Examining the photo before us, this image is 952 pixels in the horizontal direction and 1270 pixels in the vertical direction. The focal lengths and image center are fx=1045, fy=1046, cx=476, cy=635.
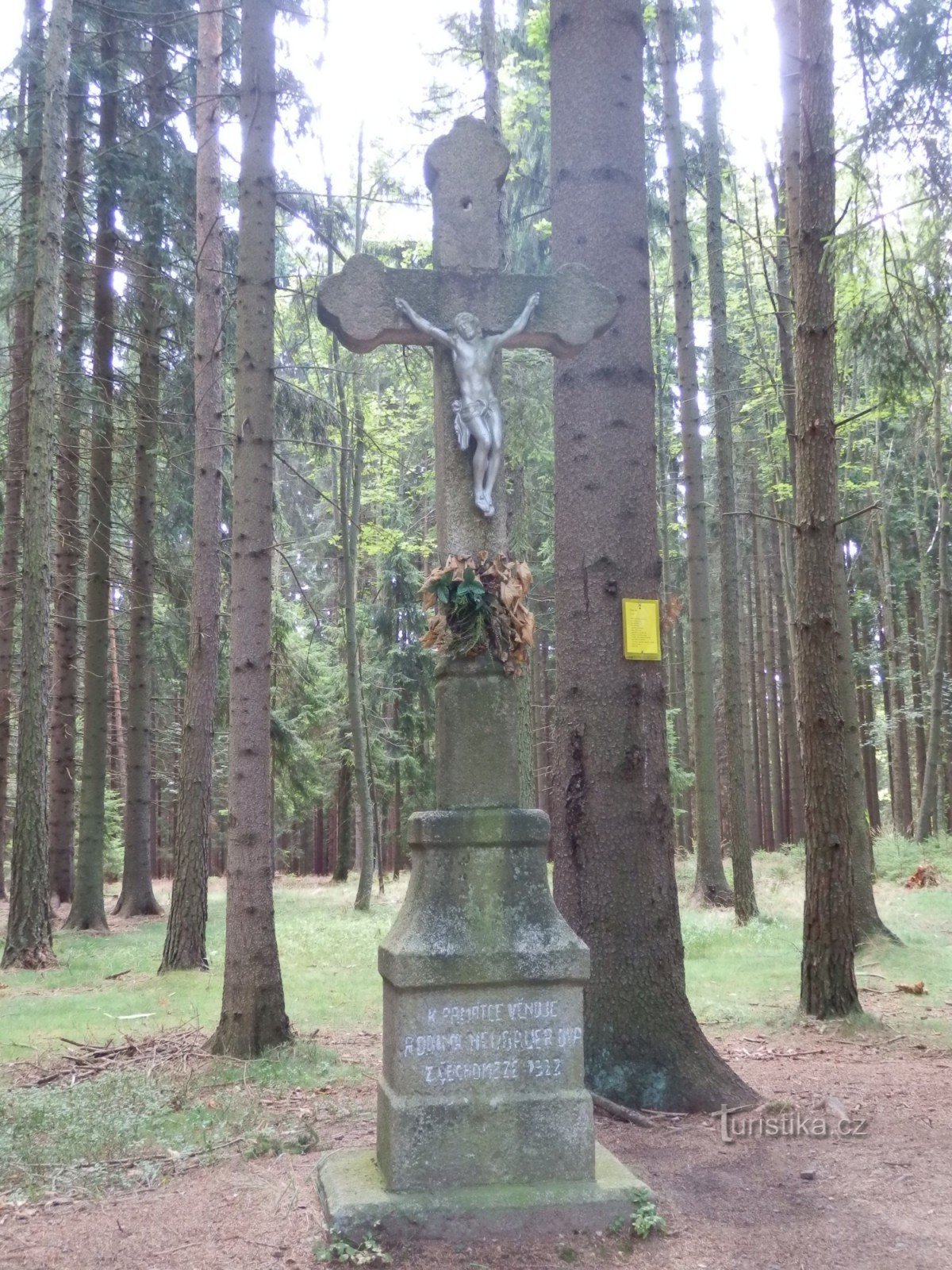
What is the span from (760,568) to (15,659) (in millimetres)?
18364

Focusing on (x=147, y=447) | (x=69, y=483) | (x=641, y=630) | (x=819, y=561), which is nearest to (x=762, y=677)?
(x=147, y=447)

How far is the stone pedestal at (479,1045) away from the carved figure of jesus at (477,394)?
128 centimetres

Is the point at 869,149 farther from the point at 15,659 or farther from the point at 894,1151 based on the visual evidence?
the point at 15,659

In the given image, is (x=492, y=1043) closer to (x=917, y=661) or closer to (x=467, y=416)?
(x=467, y=416)

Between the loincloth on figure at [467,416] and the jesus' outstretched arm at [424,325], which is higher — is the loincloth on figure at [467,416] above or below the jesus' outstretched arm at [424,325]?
below

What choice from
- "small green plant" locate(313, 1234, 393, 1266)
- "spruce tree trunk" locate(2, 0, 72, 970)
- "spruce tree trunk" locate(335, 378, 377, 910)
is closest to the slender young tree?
"small green plant" locate(313, 1234, 393, 1266)

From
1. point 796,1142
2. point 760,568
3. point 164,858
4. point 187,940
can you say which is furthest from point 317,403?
point 164,858

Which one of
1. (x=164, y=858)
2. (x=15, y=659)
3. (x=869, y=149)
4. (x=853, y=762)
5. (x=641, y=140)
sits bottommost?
(x=164, y=858)

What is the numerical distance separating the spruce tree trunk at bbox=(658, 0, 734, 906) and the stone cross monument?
9836 millimetres

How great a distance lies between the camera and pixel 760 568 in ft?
88.8

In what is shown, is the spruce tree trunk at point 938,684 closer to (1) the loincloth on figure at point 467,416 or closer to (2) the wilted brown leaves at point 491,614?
(1) the loincloth on figure at point 467,416

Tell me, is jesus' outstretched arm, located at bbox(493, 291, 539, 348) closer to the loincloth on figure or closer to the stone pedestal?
the loincloth on figure

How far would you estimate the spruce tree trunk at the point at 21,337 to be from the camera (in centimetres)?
1379

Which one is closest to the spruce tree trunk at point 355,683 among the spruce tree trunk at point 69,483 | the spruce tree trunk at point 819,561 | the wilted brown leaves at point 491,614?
the spruce tree trunk at point 69,483
